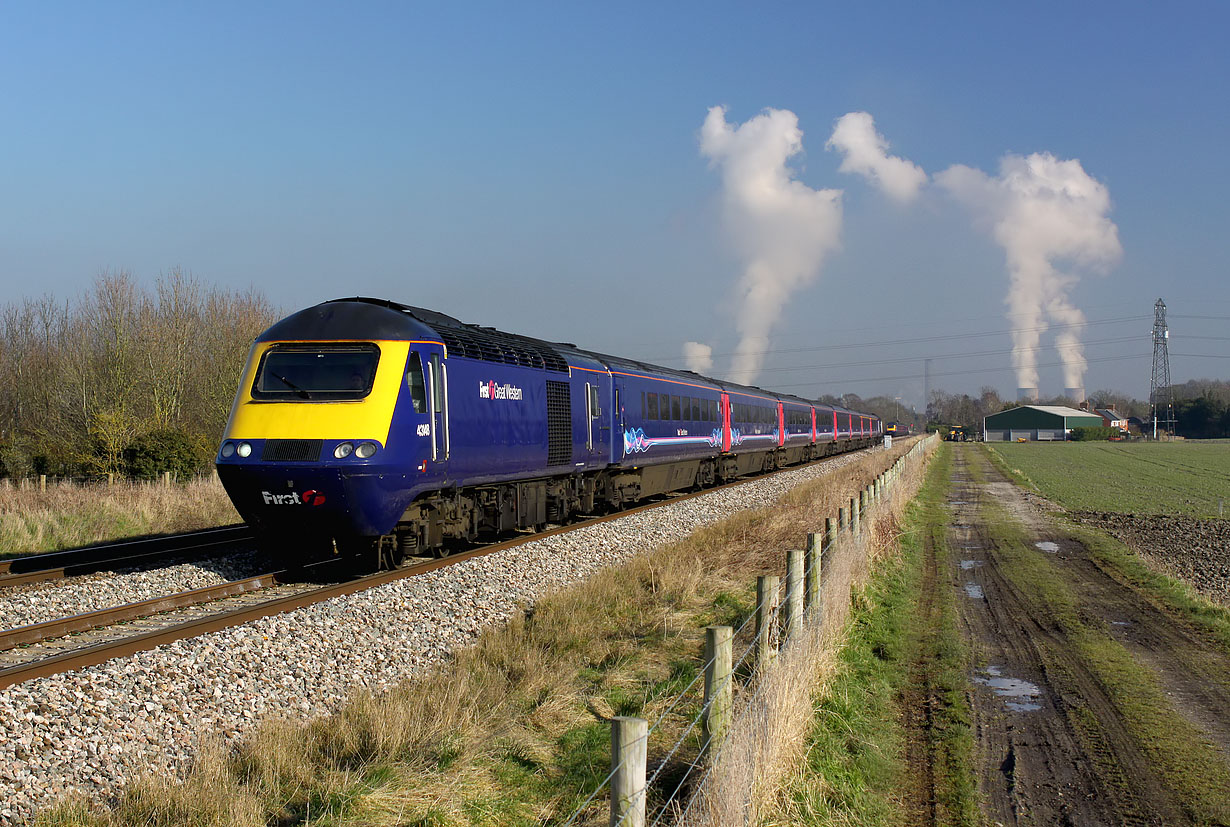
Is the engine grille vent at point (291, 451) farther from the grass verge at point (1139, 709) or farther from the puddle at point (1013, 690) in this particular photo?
the grass verge at point (1139, 709)

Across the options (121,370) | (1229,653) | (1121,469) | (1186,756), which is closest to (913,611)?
(1229,653)

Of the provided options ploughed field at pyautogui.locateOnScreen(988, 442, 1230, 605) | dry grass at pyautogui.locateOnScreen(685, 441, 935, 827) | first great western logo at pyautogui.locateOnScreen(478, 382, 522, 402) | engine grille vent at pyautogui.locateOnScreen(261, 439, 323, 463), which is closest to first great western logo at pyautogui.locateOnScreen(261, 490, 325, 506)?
engine grille vent at pyautogui.locateOnScreen(261, 439, 323, 463)

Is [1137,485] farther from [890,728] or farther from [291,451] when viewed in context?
[291,451]

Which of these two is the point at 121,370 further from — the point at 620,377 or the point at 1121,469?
the point at 1121,469

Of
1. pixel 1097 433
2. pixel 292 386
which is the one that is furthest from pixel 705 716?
pixel 1097 433

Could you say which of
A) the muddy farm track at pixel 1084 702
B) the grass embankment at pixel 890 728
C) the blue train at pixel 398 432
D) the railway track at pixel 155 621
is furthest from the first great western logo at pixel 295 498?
the muddy farm track at pixel 1084 702

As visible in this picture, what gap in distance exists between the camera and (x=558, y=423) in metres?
17.2

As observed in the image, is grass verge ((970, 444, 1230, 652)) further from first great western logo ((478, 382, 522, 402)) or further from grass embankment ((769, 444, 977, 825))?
first great western logo ((478, 382, 522, 402))

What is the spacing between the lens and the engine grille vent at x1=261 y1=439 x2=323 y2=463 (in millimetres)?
11336

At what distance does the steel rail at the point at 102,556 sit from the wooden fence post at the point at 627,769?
35.9 ft

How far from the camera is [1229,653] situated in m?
9.14

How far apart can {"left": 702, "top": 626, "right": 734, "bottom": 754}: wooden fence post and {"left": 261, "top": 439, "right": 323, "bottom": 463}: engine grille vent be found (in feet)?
24.8

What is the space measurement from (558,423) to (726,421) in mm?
14383

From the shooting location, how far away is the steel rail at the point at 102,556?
12031 millimetres
